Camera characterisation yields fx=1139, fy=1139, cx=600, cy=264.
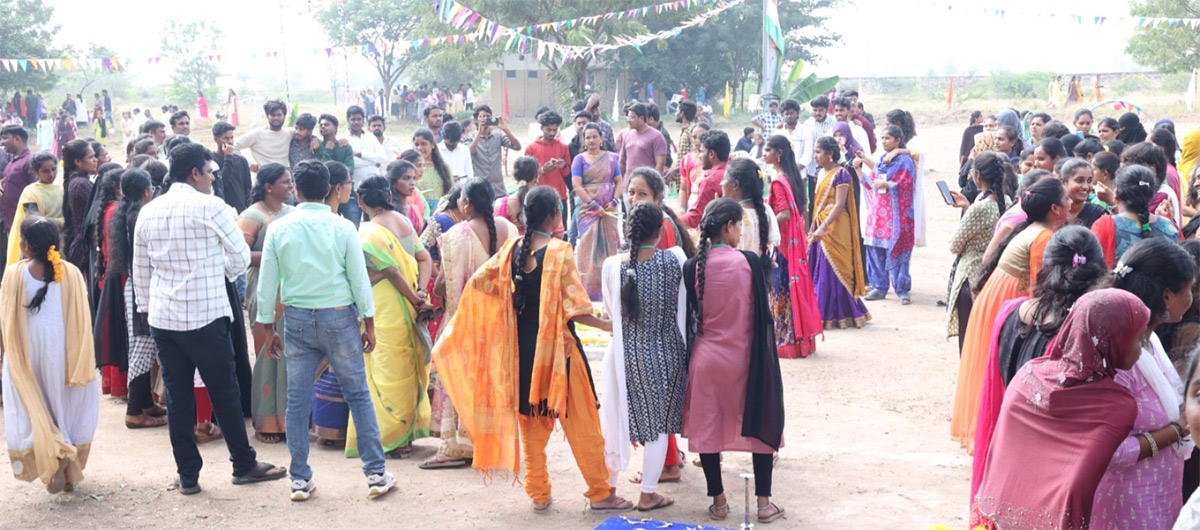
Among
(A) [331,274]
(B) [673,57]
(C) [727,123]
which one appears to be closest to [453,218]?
(A) [331,274]

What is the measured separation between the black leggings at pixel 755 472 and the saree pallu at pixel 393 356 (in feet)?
5.61

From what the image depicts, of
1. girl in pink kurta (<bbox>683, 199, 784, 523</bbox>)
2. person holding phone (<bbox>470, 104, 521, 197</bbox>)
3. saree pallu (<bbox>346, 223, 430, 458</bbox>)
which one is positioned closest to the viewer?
girl in pink kurta (<bbox>683, 199, 784, 523</bbox>)

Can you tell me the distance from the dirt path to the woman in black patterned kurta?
1.31 ft

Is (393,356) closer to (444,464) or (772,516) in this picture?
(444,464)

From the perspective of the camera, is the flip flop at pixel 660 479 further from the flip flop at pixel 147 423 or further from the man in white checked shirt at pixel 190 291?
the flip flop at pixel 147 423

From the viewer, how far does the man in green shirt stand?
10.1 meters

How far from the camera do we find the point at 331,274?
16.1 feet

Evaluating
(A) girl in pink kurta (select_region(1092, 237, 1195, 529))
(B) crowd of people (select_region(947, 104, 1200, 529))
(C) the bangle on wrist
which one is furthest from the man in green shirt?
(C) the bangle on wrist

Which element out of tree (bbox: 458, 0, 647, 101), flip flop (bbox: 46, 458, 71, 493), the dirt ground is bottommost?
the dirt ground

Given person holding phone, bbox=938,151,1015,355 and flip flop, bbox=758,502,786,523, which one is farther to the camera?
person holding phone, bbox=938,151,1015,355

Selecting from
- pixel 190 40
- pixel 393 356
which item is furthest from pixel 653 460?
pixel 190 40

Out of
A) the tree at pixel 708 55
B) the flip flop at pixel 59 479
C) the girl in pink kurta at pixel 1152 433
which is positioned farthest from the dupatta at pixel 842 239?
the tree at pixel 708 55

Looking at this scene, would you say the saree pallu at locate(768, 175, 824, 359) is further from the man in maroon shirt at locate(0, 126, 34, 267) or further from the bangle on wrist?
the man in maroon shirt at locate(0, 126, 34, 267)

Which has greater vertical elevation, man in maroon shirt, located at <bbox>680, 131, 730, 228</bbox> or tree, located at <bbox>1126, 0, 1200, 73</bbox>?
tree, located at <bbox>1126, 0, 1200, 73</bbox>
